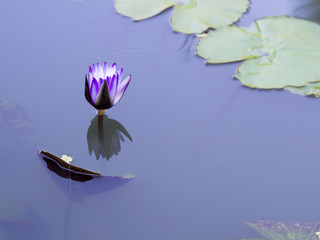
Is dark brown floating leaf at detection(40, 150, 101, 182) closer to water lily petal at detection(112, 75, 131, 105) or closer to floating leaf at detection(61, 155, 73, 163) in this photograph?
floating leaf at detection(61, 155, 73, 163)

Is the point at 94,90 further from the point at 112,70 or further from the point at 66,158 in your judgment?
the point at 66,158

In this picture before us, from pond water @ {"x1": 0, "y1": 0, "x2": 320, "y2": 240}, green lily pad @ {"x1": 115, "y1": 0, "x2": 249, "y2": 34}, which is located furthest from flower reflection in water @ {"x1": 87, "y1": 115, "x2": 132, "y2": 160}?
green lily pad @ {"x1": 115, "y1": 0, "x2": 249, "y2": 34}

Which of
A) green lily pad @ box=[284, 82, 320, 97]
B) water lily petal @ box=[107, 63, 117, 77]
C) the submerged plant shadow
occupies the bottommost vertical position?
the submerged plant shadow

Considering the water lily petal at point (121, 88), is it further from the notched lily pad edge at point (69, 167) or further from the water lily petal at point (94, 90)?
the notched lily pad edge at point (69, 167)

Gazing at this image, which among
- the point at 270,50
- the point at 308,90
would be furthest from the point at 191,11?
the point at 308,90

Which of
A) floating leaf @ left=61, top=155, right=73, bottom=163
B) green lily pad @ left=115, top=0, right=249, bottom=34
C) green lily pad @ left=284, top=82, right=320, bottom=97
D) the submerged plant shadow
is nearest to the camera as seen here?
the submerged plant shadow

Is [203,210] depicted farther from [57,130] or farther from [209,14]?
[209,14]
